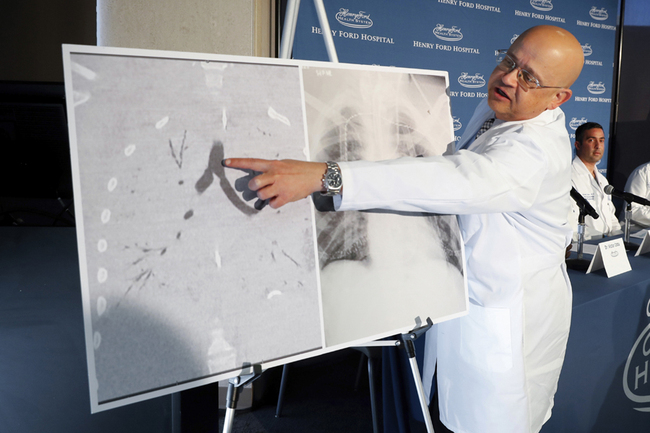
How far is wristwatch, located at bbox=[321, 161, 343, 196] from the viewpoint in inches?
31.9

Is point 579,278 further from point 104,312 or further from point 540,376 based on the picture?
point 104,312

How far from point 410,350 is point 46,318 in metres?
1.00

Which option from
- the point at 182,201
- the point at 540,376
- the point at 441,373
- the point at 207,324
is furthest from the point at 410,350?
the point at 182,201

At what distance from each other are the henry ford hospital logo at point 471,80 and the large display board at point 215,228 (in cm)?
255

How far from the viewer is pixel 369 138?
1.00 m

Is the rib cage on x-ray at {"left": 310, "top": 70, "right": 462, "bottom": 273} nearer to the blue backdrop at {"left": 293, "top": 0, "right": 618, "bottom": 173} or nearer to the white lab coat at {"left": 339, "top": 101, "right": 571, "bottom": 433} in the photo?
the white lab coat at {"left": 339, "top": 101, "right": 571, "bottom": 433}

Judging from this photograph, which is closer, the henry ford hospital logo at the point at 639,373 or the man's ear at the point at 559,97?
the man's ear at the point at 559,97

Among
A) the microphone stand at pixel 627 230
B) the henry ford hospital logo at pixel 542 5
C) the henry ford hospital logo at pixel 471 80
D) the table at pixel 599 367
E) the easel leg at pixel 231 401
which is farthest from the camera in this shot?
the henry ford hospital logo at pixel 542 5

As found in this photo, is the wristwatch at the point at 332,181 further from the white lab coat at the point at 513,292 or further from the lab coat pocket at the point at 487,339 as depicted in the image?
the lab coat pocket at the point at 487,339

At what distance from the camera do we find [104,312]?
2.27ft

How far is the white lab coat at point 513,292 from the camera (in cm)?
94

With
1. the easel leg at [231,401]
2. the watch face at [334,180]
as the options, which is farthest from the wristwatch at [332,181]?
the easel leg at [231,401]

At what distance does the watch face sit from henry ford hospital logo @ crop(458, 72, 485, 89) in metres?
2.84

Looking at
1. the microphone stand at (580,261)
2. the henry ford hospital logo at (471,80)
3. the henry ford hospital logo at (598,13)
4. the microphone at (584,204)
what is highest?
the henry ford hospital logo at (598,13)
